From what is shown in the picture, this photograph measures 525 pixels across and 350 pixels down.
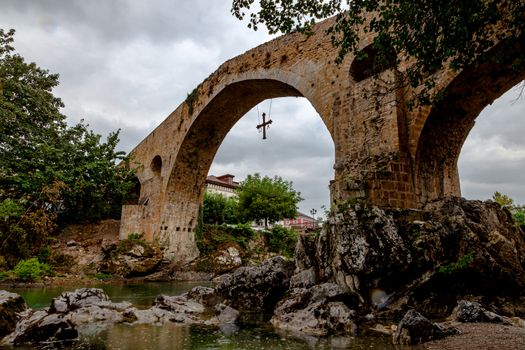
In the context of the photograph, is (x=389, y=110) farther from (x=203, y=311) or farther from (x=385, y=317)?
(x=203, y=311)

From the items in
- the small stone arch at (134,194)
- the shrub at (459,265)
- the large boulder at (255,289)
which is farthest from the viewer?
the small stone arch at (134,194)

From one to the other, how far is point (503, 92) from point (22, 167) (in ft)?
46.9

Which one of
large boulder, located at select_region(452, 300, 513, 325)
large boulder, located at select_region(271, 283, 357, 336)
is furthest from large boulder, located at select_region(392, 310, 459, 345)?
large boulder, located at select_region(452, 300, 513, 325)

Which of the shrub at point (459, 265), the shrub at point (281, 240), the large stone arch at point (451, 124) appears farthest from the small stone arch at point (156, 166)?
the shrub at point (459, 265)

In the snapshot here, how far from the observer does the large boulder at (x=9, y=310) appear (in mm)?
4188

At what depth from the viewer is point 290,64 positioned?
10258 mm

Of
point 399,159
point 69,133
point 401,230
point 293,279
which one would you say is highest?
point 69,133

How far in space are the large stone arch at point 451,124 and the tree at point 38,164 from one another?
38.4ft

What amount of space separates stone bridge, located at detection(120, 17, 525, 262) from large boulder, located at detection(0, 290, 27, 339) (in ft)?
17.2

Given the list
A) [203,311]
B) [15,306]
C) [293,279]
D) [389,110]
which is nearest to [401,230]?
[293,279]

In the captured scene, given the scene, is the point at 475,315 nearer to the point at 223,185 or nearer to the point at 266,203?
the point at 266,203

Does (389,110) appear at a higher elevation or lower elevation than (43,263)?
higher

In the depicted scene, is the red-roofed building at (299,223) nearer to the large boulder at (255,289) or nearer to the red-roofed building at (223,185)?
the red-roofed building at (223,185)

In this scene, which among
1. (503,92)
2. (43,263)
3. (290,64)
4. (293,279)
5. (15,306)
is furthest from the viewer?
(43,263)
